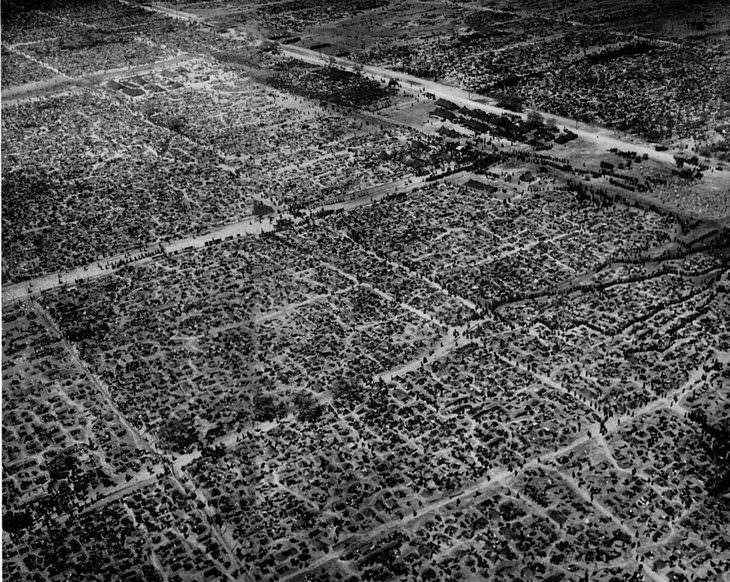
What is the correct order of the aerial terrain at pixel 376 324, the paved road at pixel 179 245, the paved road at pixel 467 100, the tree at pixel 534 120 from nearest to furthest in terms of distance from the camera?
the aerial terrain at pixel 376 324 < the paved road at pixel 179 245 < the paved road at pixel 467 100 < the tree at pixel 534 120

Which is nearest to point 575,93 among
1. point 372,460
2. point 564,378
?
point 564,378

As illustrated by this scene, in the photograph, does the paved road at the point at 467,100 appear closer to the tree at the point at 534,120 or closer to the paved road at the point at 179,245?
the tree at the point at 534,120

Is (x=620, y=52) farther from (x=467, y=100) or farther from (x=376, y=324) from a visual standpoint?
(x=376, y=324)

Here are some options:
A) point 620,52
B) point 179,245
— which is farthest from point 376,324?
point 620,52

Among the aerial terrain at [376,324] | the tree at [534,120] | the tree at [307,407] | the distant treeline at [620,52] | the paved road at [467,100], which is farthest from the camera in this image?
the distant treeline at [620,52]

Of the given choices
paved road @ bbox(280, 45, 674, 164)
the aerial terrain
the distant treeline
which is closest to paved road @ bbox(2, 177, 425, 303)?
the aerial terrain

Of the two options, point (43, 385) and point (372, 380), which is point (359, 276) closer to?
point (372, 380)

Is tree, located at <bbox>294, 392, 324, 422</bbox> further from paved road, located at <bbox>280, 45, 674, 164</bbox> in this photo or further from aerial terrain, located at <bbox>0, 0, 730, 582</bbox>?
paved road, located at <bbox>280, 45, 674, 164</bbox>

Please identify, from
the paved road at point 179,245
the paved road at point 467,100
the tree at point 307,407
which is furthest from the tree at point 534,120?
the tree at point 307,407
